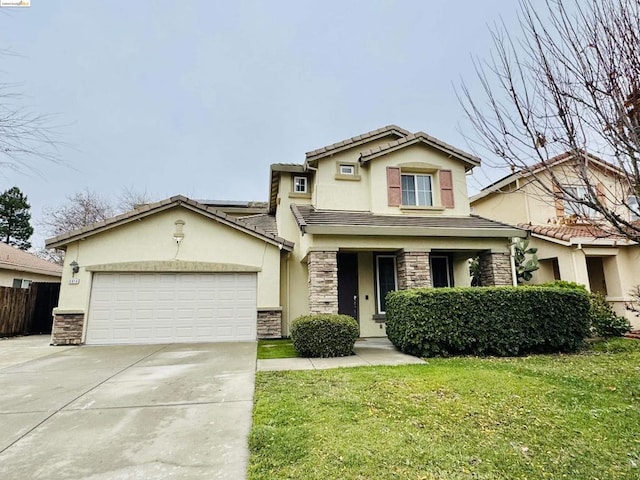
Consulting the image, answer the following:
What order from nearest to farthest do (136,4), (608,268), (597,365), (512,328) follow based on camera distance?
(597,365)
(136,4)
(512,328)
(608,268)

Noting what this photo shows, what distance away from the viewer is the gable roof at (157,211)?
1062 centimetres

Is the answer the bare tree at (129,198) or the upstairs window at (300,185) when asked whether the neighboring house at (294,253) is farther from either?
the bare tree at (129,198)

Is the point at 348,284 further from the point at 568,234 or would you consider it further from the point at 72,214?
the point at 72,214

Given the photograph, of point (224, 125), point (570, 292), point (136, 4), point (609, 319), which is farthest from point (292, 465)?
point (224, 125)

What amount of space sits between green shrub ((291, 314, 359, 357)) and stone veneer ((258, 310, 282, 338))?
2915 millimetres

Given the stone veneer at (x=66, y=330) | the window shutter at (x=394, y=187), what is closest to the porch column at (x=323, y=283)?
the window shutter at (x=394, y=187)

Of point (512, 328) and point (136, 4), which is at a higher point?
point (136, 4)

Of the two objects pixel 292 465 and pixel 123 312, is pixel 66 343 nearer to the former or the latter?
pixel 123 312

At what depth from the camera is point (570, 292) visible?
8555 millimetres

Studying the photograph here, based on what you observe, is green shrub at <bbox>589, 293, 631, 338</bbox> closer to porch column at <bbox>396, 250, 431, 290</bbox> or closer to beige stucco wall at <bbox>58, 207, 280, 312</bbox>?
porch column at <bbox>396, 250, 431, 290</bbox>

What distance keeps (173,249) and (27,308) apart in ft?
25.8

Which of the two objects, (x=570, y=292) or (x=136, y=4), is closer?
(x=136, y=4)

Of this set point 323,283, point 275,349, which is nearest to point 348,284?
point 323,283

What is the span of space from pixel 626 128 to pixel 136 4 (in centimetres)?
941
